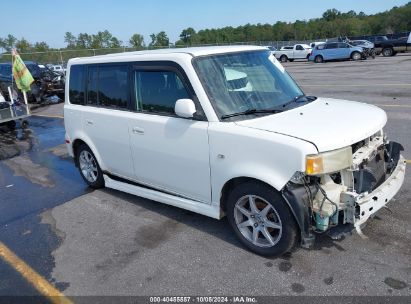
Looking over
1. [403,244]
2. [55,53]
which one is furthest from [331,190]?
[55,53]

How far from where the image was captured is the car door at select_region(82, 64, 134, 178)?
488cm

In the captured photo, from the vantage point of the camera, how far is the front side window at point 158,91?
4.21 meters

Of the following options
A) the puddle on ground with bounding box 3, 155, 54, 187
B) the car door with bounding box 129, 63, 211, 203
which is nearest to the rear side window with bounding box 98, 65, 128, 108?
the car door with bounding box 129, 63, 211, 203

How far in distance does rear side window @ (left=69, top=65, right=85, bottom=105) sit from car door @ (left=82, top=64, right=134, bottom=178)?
0.55ft

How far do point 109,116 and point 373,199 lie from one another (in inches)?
127

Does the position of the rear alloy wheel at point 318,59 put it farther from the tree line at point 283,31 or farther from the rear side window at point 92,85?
the tree line at point 283,31

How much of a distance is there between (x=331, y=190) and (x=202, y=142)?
4.26 feet

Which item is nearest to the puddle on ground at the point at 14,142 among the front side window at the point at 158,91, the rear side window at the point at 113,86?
the rear side window at the point at 113,86

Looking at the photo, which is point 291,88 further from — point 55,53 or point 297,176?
point 55,53

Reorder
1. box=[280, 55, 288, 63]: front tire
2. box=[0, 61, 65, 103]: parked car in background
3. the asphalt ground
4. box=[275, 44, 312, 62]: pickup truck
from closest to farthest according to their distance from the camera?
the asphalt ground, box=[0, 61, 65, 103]: parked car in background, box=[275, 44, 312, 62]: pickup truck, box=[280, 55, 288, 63]: front tire

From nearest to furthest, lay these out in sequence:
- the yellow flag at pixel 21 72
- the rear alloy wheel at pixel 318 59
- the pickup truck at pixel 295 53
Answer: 1. the yellow flag at pixel 21 72
2. the rear alloy wheel at pixel 318 59
3. the pickup truck at pixel 295 53

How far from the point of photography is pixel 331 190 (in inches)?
135

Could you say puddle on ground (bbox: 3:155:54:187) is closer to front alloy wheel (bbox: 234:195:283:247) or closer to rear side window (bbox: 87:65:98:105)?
rear side window (bbox: 87:65:98:105)

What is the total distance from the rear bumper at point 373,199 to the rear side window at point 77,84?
13.1 feet
